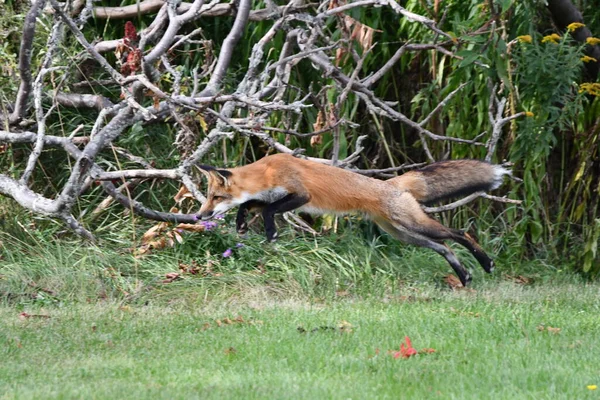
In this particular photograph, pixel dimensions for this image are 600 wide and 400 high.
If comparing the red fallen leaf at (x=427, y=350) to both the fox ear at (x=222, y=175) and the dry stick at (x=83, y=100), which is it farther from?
the dry stick at (x=83, y=100)

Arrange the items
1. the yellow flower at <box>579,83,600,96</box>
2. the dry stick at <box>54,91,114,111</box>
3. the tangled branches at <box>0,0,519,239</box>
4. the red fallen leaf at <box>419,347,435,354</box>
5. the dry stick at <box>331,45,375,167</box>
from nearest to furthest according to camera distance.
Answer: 1. the red fallen leaf at <box>419,347,435,354</box>
2. the tangled branches at <box>0,0,519,239</box>
3. the dry stick at <box>331,45,375,167</box>
4. the yellow flower at <box>579,83,600,96</box>
5. the dry stick at <box>54,91,114,111</box>

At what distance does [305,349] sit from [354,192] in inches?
119

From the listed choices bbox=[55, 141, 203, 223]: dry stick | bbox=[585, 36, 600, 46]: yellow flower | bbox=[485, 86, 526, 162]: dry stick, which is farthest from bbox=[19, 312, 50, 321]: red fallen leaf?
bbox=[585, 36, 600, 46]: yellow flower

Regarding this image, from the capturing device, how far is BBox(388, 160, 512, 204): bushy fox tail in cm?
883

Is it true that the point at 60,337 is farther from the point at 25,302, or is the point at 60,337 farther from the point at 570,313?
the point at 570,313

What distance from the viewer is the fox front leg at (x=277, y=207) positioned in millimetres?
8367

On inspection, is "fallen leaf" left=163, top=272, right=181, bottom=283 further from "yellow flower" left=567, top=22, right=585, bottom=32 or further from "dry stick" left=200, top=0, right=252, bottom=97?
"yellow flower" left=567, top=22, right=585, bottom=32

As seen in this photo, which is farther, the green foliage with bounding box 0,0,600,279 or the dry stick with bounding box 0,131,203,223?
the green foliage with bounding box 0,0,600,279

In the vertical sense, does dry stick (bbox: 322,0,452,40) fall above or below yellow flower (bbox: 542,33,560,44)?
above

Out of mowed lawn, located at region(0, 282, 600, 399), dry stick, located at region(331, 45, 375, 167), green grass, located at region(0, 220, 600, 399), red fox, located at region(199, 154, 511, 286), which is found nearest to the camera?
mowed lawn, located at region(0, 282, 600, 399)

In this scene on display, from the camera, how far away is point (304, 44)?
30.6ft

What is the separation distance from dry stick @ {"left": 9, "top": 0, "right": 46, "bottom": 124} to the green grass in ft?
3.91

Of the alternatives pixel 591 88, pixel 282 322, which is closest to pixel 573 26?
pixel 591 88

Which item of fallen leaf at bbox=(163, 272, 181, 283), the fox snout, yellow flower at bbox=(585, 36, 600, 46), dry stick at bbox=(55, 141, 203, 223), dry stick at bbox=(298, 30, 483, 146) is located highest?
yellow flower at bbox=(585, 36, 600, 46)
